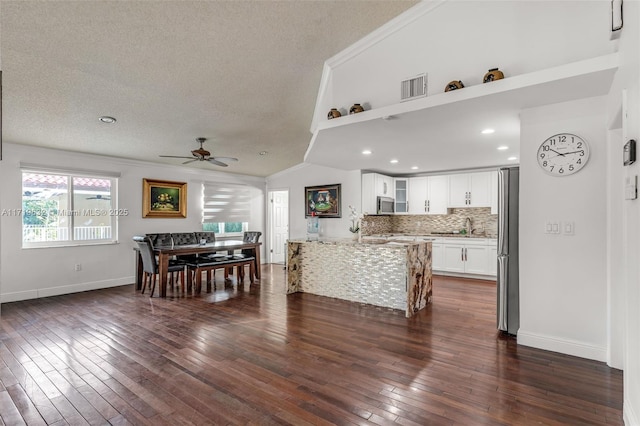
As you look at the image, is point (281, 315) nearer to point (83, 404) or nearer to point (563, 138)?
point (83, 404)

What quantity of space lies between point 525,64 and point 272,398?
314cm

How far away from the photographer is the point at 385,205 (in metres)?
7.30

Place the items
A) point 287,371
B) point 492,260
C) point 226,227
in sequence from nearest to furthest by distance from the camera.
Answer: point 287,371 → point 492,260 → point 226,227

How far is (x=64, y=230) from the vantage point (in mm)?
5512

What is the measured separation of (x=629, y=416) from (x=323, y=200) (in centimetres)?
621

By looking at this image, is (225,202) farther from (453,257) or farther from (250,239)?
(453,257)

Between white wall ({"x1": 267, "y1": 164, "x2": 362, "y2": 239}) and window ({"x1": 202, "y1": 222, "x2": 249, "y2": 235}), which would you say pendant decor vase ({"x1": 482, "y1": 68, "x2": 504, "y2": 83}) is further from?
window ({"x1": 202, "y1": 222, "x2": 249, "y2": 235})

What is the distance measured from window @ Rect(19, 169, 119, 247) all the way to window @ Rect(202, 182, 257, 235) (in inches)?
74.8

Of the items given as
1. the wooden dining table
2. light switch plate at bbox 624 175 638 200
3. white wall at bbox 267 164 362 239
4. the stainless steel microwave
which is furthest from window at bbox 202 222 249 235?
light switch plate at bbox 624 175 638 200

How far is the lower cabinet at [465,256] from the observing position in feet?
20.4

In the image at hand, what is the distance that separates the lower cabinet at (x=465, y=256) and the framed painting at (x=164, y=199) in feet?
18.4

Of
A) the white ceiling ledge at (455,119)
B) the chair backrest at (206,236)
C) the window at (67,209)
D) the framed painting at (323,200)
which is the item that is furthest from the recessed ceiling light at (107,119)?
the framed painting at (323,200)

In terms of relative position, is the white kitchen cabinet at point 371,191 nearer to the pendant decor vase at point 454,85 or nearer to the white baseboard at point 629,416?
the pendant decor vase at point 454,85

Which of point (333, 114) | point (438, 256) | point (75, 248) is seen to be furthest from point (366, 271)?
point (75, 248)
